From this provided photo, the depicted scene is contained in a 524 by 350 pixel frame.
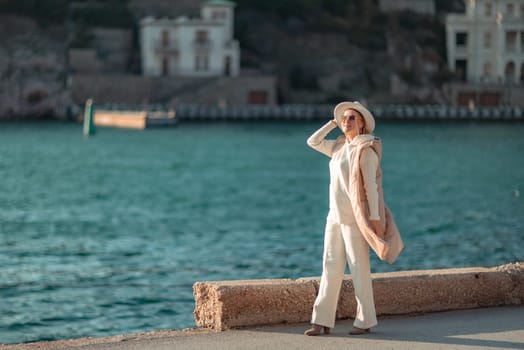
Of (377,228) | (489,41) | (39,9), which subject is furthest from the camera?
(489,41)

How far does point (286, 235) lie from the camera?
25016 millimetres

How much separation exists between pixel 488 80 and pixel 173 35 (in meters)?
24.5

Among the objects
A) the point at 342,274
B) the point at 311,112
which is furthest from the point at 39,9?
the point at 342,274

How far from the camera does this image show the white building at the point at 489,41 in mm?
90438

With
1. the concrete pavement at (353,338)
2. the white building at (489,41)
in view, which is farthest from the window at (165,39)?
the concrete pavement at (353,338)

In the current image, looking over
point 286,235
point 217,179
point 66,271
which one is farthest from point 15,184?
point 66,271

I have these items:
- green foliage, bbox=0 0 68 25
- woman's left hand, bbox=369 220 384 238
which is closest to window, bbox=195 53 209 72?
green foliage, bbox=0 0 68 25

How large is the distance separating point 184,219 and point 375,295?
65.0 ft

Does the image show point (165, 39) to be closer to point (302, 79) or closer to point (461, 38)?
point (302, 79)

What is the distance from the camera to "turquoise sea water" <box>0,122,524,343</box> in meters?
16.7

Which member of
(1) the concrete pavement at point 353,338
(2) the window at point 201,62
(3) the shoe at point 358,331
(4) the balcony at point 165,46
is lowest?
(1) the concrete pavement at point 353,338

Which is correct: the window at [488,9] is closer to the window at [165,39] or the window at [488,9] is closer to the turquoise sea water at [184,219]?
the window at [165,39]

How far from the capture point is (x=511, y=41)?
91625 millimetres

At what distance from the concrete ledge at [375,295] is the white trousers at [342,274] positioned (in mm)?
467
